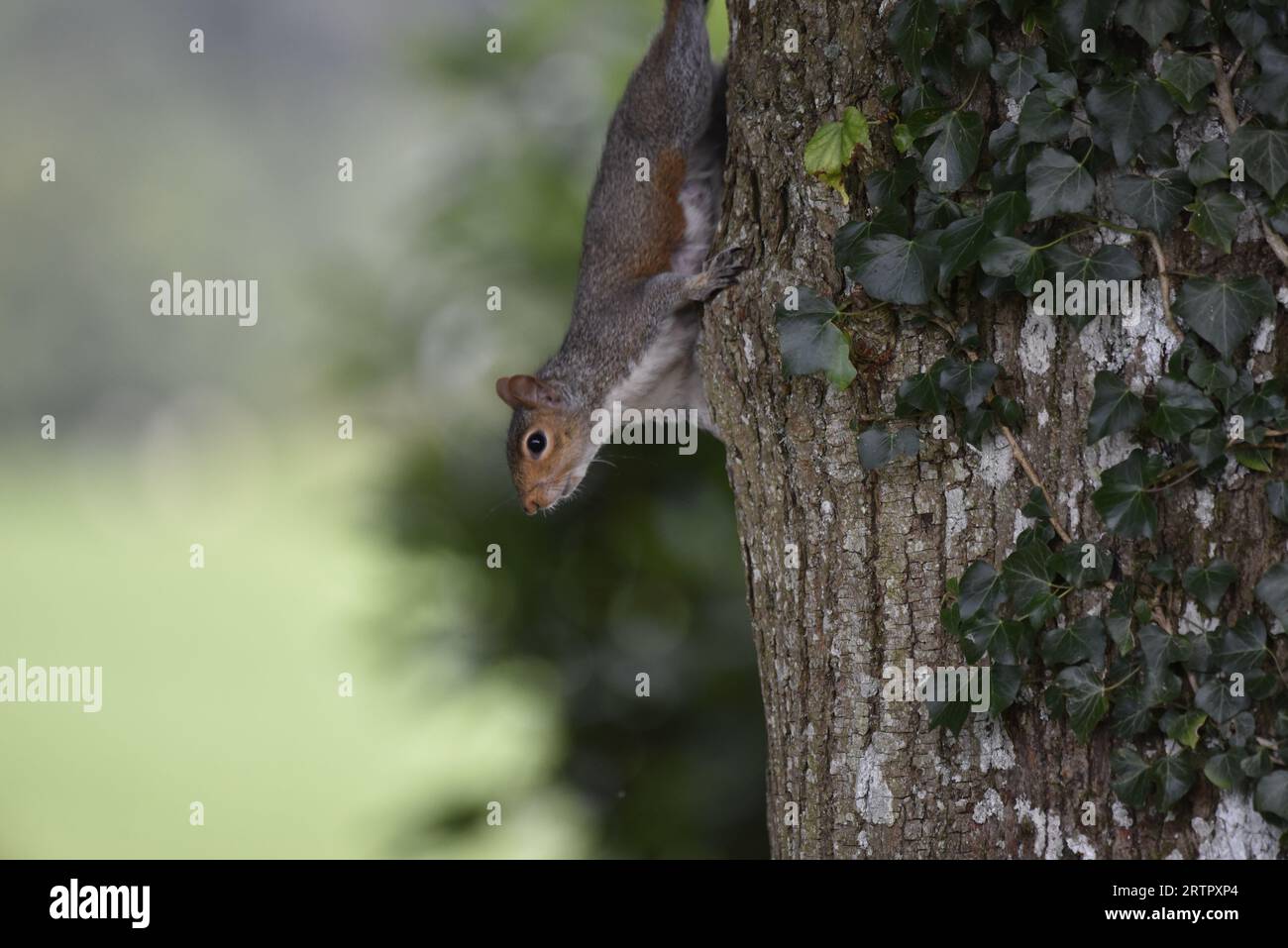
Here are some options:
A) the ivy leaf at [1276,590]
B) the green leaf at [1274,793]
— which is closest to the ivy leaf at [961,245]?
the ivy leaf at [1276,590]

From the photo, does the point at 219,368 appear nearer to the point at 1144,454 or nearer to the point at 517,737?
the point at 517,737

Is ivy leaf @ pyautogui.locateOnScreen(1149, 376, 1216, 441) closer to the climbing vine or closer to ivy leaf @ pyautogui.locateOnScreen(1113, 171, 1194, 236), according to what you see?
the climbing vine

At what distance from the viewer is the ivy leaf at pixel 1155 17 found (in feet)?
5.31

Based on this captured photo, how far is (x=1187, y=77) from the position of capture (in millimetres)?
1633

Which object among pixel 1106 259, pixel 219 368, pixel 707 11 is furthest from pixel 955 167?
pixel 219 368

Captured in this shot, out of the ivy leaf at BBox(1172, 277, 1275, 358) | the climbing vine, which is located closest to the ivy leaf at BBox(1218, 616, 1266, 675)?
the climbing vine

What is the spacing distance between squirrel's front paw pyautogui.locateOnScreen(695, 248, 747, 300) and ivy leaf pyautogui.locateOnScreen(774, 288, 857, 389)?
0.23 metres

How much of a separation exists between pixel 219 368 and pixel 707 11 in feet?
14.4

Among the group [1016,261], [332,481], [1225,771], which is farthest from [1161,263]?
[332,481]

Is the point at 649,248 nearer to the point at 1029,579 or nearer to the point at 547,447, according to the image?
the point at 547,447

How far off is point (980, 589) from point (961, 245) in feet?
1.68

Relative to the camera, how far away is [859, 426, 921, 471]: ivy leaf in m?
1.91

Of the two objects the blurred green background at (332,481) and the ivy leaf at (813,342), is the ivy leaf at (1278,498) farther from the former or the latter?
the blurred green background at (332,481)

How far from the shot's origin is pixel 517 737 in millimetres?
3090
